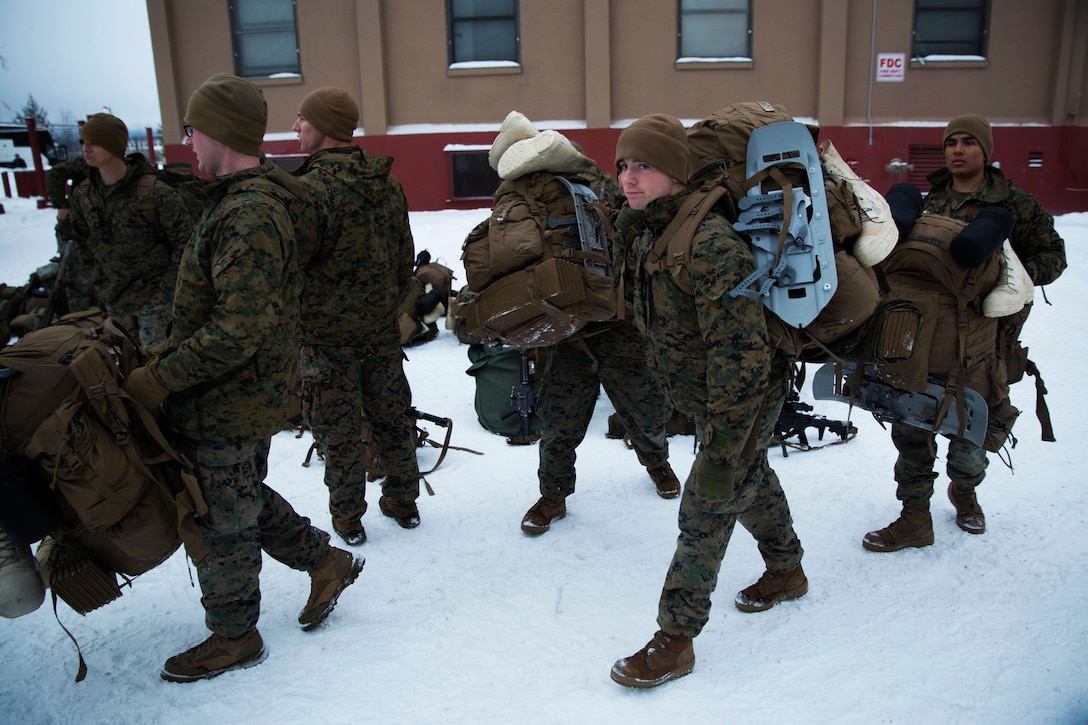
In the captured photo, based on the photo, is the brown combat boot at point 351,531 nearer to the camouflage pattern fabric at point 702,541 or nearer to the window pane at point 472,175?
the camouflage pattern fabric at point 702,541

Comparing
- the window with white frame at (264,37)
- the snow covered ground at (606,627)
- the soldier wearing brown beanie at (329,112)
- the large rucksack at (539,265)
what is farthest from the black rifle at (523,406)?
the window with white frame at (264,37)

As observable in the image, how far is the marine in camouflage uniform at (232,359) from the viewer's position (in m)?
2.40

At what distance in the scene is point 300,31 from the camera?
11.7m

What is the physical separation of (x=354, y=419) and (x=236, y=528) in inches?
41.7

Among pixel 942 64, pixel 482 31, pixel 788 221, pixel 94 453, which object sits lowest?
pixel 94 453

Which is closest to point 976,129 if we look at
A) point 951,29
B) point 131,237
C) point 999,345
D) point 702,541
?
point 999,345

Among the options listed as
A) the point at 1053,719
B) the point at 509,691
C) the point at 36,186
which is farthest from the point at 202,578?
the point at 36,186

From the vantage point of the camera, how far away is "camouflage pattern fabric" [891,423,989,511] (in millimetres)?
3594

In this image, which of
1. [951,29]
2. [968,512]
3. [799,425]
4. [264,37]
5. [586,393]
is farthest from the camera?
[264,37]

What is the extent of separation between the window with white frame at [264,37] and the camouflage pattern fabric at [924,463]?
1122cm

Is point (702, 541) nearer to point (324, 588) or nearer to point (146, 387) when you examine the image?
point (324, 588)

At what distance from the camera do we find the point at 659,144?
8.40 ft

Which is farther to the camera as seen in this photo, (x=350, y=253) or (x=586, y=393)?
Answer: (x=586, y=393)

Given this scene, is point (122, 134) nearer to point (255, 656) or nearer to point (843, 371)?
point (255, 656)
